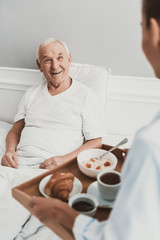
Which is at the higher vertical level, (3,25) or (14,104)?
(3,25)

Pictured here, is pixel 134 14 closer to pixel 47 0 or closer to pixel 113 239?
pixel 47 0

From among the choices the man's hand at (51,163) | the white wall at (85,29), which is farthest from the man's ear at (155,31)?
the white wall at (85,29)

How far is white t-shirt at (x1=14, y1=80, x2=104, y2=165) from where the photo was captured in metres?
1.72

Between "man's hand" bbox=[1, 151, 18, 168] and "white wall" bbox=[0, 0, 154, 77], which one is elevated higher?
"white wall" bbox=[0, 0, 154, 77]

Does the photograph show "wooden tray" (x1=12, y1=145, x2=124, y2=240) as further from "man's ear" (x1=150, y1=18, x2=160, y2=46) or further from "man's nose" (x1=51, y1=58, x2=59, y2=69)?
"man's nose" (x1=51, y1=58, x2=59, y2=69)

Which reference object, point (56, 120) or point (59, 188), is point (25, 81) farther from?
point (59, 188)

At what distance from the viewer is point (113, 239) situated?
634 millimetres

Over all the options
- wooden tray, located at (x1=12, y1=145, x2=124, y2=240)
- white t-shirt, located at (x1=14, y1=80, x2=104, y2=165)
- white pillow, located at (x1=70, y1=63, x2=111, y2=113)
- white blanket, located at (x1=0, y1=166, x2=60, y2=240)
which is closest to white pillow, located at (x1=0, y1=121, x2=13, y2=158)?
white t-shirt, located at (x1=14, y1=80, x2=104, y2=165)

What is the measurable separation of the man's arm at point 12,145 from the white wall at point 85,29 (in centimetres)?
67

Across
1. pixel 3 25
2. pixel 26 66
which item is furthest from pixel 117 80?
pixel 3 25

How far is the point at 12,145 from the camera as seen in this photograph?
1.84m

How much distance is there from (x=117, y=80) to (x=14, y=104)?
3.33 feet

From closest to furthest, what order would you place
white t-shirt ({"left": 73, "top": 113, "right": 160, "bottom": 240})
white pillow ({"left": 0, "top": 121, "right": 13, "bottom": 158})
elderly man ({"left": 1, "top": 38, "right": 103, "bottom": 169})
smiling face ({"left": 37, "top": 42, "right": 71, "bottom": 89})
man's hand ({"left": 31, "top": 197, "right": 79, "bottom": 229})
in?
white t-shirt ({"left": 73, "top": 113, "right": 160, "bottom": 240}) → man's hand ({"left": 31, "top": 197, "right": 79, "bottom": 229}) → elderly man ({"left": 1, "top": 38, "right": 103, "bottom": 169}) → smiling face ({"left": 37, "top": 42, "right": 71, "bottom": 89}) → white pillow ({"left": 0, "top": 121, "right": 13, "bottom": 158})

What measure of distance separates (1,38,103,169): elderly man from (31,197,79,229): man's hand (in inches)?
31.7
